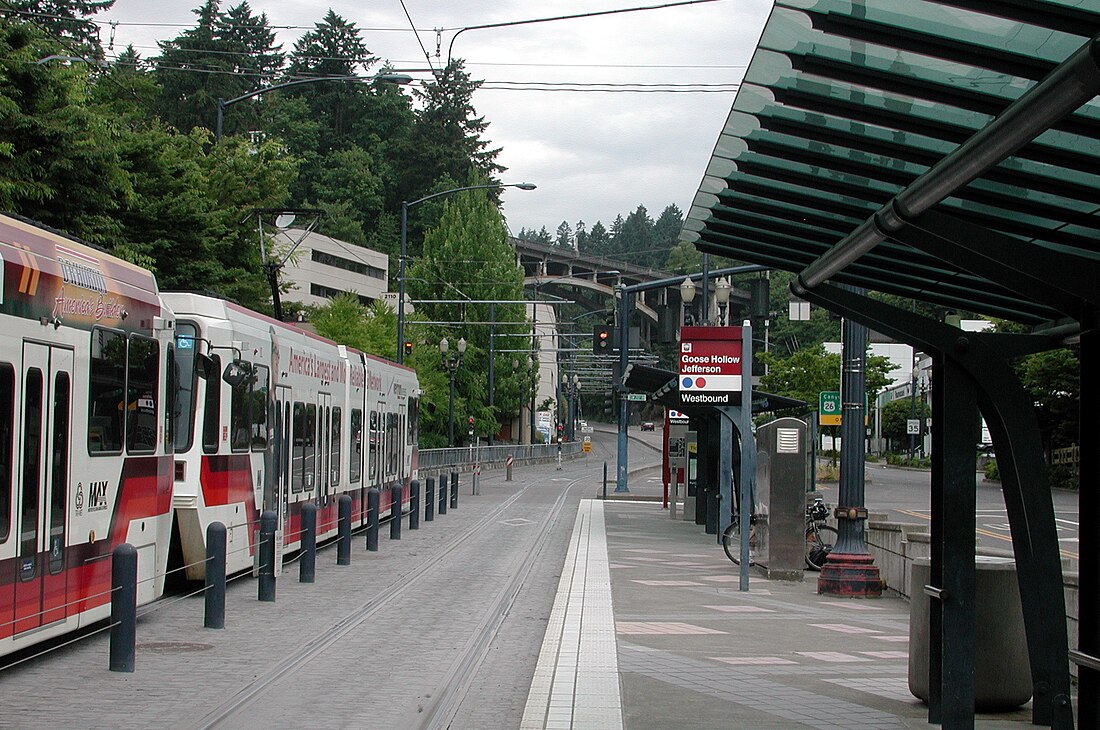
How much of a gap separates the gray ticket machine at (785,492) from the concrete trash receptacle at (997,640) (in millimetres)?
9647

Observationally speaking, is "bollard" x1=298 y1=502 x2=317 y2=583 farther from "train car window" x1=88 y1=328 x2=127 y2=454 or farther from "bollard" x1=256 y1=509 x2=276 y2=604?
"train car window" x1=88 y1=328 x2=127 y2=454

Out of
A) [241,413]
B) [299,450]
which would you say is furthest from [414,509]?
[241,413]

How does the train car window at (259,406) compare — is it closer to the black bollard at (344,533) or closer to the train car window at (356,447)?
the black bollard at (344,533)

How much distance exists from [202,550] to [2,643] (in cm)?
545

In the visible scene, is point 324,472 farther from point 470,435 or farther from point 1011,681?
point 470,435

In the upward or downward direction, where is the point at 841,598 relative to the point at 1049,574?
downward

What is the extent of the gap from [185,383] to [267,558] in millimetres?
2179

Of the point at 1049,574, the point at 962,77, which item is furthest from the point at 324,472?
the point at 962,77

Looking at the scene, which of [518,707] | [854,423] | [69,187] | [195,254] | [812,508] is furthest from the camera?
[195,254]

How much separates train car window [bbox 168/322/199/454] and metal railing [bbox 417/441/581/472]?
36.2 meters

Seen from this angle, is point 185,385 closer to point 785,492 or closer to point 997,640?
point 785,492

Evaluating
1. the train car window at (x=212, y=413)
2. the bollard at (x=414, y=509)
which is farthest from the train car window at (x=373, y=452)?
the train car window at (x=212, y=413)

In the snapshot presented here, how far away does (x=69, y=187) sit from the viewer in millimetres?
24203

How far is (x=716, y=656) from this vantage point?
11797mm
